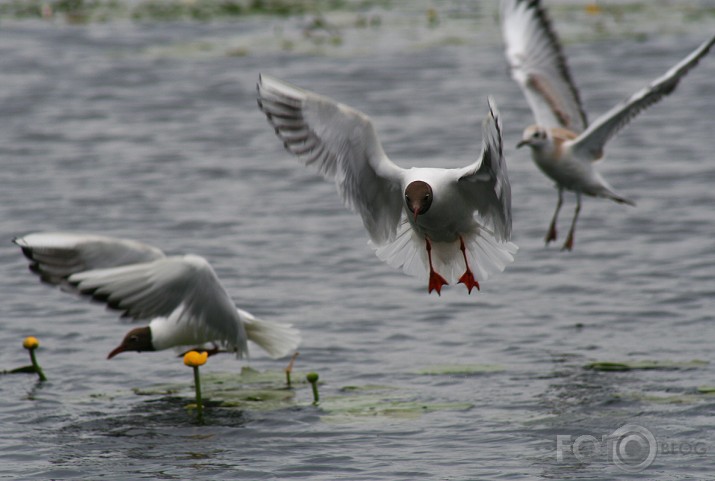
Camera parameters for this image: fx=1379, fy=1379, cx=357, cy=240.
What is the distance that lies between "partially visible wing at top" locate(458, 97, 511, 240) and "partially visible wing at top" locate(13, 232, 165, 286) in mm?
1853

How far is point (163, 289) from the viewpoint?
7801mm

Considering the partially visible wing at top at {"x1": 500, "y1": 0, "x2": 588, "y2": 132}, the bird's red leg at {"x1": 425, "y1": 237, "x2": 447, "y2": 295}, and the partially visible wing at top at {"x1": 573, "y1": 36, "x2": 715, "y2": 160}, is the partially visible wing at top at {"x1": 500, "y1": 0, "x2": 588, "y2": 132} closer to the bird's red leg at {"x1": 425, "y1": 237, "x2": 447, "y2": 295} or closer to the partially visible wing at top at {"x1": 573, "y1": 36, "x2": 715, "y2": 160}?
the partially visible wing at top at {"x1": 573, "y1": 36, "x2": 715, "y2": 160}

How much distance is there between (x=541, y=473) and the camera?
7160mm

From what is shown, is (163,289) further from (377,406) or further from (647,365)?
(647,365)

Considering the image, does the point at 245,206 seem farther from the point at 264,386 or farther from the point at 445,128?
the point at 264,386

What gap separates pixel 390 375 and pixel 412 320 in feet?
4.37

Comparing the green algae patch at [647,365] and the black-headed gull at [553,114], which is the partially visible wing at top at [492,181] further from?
the black-headed gull at [553,114]

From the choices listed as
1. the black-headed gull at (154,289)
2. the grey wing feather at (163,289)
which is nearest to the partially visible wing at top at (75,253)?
the black-headed gull at (154,289)

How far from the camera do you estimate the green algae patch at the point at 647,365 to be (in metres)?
8.73

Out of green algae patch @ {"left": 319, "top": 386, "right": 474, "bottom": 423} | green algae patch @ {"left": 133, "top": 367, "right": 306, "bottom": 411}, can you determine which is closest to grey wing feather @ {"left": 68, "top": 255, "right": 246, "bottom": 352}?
green algae patch @ {"left": 133, "top": 367, "right": 306, "bottom": 411}

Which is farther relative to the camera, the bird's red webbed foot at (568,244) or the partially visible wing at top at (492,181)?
the bird's red webbed foot at (568,244)

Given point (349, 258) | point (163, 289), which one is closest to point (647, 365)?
point (163, 289)

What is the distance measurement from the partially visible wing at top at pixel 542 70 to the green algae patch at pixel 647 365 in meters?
2.91

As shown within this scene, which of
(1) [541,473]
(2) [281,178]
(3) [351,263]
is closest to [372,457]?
(1) [541,473]
